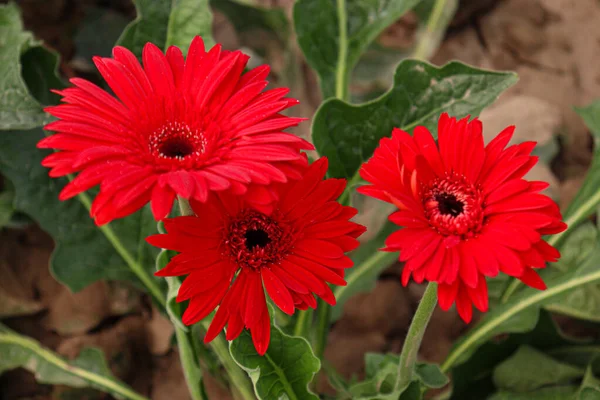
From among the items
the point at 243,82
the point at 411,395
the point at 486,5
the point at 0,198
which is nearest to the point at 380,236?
the point at 411,395

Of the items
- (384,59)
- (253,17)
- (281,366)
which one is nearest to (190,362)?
(281,366)

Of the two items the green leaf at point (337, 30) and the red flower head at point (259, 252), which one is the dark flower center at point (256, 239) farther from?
the green leaf at point (337, 30)

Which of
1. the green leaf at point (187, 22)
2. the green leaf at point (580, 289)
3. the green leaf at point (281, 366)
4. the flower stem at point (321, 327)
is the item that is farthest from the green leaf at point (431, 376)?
the green leaf at point (187, 22)

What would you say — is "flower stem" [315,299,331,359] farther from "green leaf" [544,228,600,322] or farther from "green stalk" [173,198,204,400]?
"green leaf" [544,228,600,322]

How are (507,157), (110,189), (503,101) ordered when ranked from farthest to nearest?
(503,101) → (507,157) → (110,189)

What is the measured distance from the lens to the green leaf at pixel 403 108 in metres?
1.23

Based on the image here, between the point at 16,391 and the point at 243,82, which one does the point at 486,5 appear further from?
the point at 16,391

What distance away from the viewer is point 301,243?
34.3 inches

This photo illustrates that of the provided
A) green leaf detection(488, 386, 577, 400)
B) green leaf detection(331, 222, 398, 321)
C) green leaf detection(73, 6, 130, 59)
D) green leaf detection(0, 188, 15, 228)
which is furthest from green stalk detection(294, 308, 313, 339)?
green leaf detection(73, 6, 130, 59)

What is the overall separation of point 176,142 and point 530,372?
3.17 feet

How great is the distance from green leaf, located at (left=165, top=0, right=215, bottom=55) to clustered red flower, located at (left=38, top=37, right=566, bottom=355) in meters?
0.47

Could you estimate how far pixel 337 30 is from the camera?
150 centimetres

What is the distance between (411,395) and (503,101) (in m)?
1.25

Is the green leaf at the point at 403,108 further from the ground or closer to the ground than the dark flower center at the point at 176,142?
further from the ground
